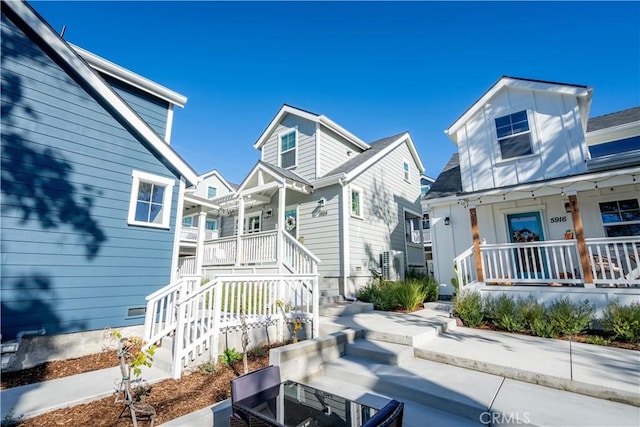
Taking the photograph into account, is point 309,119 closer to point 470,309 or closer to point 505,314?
point 470,309

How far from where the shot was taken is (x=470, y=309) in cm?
608

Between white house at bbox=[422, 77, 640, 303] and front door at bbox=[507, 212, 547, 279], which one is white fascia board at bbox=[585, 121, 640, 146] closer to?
white house at bbox=[422, 77, 640, 303]

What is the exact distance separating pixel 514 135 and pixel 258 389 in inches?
386

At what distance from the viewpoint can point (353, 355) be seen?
472cm

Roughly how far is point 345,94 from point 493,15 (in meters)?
6.95

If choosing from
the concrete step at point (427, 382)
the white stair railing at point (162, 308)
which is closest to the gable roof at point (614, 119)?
the concrete step at point (427, 382)

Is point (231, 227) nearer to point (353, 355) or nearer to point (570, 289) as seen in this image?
point (353, 355)

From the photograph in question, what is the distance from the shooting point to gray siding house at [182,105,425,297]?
354 inches

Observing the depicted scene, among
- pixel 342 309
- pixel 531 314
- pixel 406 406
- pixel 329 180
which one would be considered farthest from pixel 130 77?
pixel 531 314

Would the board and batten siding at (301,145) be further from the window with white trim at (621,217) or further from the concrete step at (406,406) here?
the window with white trim at (621,217)

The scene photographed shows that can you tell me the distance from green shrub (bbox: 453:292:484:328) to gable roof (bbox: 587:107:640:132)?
26.7 feet

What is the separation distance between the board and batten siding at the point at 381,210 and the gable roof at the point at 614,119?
682cm

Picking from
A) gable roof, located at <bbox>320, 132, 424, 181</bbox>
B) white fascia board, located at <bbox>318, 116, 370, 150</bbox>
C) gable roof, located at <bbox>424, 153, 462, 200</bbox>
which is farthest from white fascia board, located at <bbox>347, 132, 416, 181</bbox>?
gable roof, located at <bbox>424, 153, 462, 200</bbox>

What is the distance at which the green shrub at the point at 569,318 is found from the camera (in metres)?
5.11
